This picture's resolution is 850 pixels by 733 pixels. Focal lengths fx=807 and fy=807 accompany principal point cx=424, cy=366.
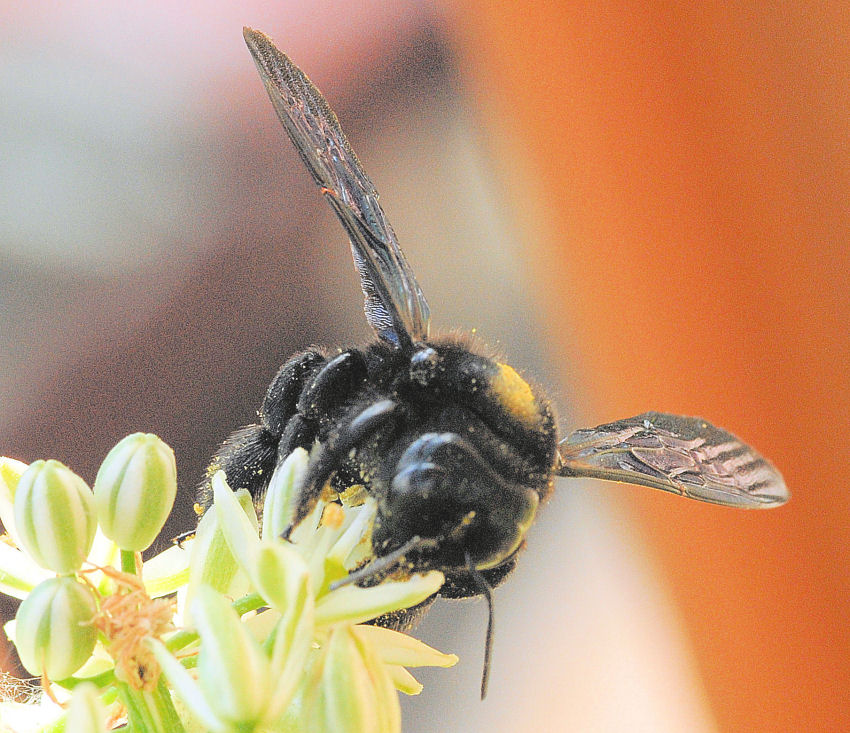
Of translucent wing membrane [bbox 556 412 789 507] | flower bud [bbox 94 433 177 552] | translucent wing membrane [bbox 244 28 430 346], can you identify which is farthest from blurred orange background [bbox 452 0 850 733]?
flower bud [bbox 94 433 177 552]

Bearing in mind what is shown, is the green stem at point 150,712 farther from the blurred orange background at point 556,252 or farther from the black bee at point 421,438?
the blurred orange background at point 556,252

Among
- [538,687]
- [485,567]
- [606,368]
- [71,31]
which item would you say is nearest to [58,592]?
[485,567]

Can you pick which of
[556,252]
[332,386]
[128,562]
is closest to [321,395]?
[332,386]

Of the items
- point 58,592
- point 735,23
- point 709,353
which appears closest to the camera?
point 58,592

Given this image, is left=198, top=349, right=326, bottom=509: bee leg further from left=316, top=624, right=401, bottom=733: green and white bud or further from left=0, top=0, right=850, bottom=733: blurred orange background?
left=0, top=0, right=850, bottom=733: blurred orange background

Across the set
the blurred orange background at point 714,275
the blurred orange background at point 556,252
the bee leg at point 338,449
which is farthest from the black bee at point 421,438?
the blurred orange background at point 714,275

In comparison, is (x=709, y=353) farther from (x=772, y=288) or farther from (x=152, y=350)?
(x=152, y=350)

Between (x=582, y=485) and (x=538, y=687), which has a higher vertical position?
(x=582, y=485)

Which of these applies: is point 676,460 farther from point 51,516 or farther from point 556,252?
point 556,252
